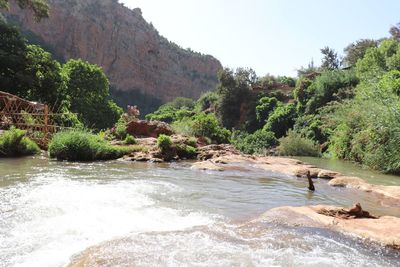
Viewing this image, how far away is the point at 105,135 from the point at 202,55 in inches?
3577

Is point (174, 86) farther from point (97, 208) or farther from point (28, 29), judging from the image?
point (97, 208)

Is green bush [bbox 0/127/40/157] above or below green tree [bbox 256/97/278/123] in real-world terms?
below

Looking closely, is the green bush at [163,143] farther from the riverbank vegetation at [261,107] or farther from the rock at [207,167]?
the rock at [207,167]

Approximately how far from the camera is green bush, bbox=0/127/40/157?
15.2 m

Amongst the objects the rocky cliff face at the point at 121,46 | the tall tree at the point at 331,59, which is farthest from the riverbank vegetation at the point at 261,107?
the rocky cliff face at the point at 121,46

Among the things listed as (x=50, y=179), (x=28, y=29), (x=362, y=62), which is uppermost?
(x=28, y=29)

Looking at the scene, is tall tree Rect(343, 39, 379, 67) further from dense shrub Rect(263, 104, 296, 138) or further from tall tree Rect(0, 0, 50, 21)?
tall tree Rect(0, 0, 50, 21)

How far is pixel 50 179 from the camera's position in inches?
389

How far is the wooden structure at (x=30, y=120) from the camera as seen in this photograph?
18697 millimetres

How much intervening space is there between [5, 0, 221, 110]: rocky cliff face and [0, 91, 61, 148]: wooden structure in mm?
63509

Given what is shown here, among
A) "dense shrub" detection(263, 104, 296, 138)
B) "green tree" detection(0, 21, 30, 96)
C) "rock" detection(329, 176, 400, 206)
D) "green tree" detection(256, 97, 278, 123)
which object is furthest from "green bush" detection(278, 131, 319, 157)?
"rock" detection(329, 176, 400, 206)

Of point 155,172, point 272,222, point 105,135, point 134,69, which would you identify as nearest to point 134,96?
point 134,69

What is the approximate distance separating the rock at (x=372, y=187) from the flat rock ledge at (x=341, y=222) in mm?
2951

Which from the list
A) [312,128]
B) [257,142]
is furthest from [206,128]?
[312,128]
